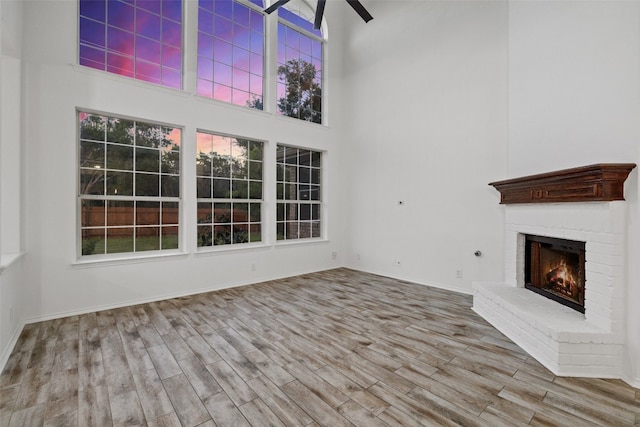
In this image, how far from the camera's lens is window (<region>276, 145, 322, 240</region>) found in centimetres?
568

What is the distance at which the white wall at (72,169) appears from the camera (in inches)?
131

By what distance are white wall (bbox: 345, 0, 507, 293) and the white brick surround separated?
4.46 ft

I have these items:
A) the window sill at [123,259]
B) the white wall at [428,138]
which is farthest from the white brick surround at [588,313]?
the window sill at [123,259]

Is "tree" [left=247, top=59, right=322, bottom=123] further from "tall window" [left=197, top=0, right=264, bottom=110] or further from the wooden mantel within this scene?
the wooden mantel

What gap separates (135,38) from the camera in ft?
13.6

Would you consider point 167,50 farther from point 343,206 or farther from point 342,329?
point 342,329

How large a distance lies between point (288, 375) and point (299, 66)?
5646 millimetres

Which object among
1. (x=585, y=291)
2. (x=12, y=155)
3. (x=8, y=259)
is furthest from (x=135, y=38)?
(x=585, y=291)

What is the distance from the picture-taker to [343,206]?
645 centimetres

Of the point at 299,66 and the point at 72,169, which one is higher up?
the point at 299,66

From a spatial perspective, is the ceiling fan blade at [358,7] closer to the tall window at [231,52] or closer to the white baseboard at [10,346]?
the tall window at [231,52]

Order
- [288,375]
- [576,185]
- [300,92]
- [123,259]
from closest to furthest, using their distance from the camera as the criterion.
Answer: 1. [288,375]
2. [576,185]
3. [123,259]
4. [300,92]

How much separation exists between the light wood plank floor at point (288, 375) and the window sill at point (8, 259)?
0.79 metres

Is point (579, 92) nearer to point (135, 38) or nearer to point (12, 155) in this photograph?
point (135, 38)
